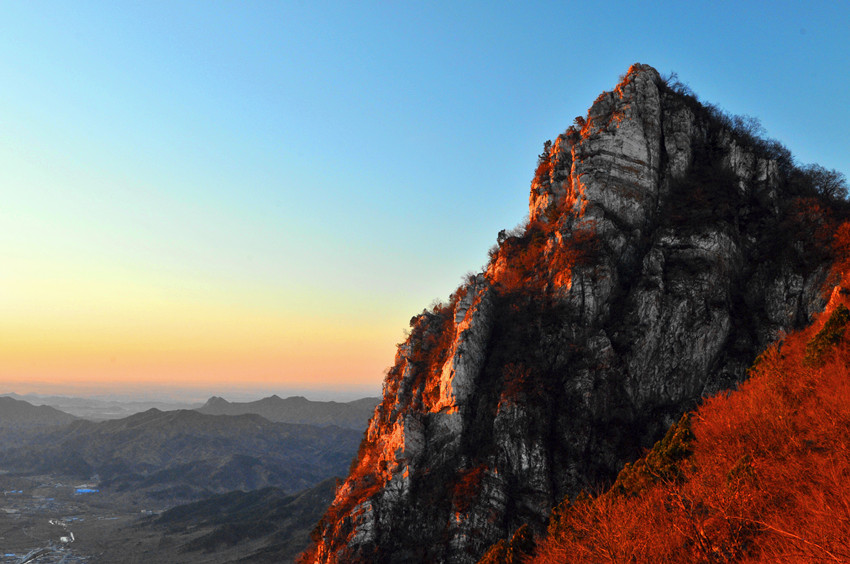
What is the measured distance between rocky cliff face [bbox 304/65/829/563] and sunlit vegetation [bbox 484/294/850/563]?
14.5 meters

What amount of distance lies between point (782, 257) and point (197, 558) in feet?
575

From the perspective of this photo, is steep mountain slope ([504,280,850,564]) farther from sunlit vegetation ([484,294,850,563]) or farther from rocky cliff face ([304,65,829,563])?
rocky cliff face ([304,65,829,563])

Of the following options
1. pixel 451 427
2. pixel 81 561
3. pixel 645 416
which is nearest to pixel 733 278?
pixel 645 416

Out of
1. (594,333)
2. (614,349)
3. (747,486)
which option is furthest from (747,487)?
(594,333)

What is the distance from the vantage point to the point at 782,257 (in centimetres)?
6588

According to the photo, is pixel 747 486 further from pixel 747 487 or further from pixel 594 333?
pixel 594 333

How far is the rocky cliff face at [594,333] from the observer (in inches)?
2315

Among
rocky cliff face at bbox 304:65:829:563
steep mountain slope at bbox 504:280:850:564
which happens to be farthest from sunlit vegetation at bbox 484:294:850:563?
rocky cliff face at bbox 304:65:829:563

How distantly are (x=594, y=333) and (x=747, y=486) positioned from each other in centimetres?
3973

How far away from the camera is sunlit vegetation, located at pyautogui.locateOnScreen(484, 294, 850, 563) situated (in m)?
22.9

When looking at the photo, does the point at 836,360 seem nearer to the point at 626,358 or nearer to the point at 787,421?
the point at 787,421

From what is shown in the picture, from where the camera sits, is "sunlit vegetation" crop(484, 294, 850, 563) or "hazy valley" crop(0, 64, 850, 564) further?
"hazy valley" crop(0, 64, 850, 564)

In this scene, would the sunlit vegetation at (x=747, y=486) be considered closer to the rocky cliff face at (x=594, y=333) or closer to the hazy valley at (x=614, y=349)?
the hazy valley at (x=614, y=349)

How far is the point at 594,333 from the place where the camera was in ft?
217
